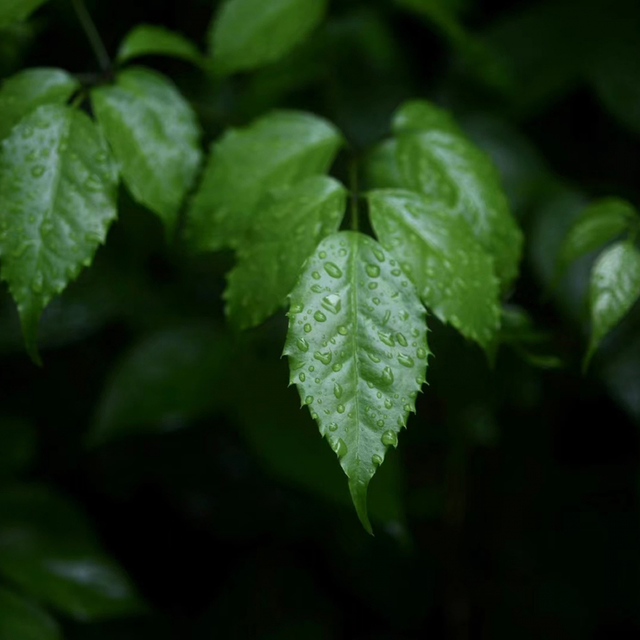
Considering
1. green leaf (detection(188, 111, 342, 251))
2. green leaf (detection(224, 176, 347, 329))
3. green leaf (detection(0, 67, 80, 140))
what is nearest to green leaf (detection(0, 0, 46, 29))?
green leaf (detection(0, 67, 80, 140))

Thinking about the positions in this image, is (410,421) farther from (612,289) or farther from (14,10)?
(14,10)

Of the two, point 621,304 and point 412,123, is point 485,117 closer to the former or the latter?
point 412,123

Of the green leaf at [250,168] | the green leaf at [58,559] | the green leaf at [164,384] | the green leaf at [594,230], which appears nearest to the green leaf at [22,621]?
the green leaf at [58,559]

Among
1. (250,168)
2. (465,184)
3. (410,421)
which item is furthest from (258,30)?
(410,421)

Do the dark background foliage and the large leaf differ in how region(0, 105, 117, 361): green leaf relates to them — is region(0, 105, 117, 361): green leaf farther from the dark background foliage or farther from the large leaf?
the dark background foliage

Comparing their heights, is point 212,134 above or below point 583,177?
above

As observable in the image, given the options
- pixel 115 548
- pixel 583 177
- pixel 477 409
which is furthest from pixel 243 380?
pixel 583 177
